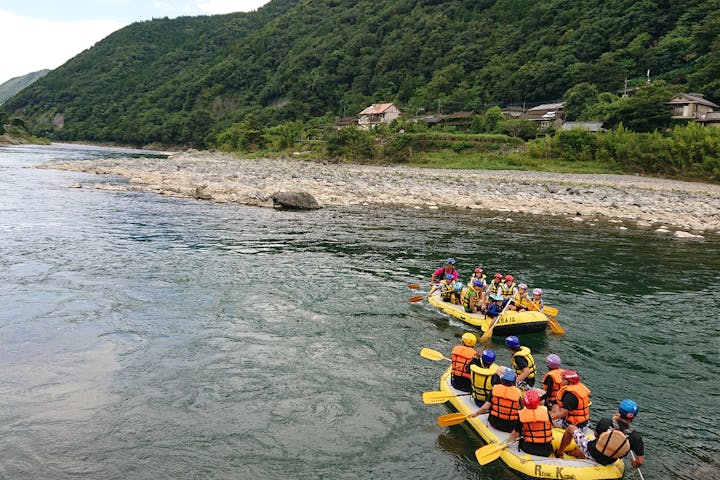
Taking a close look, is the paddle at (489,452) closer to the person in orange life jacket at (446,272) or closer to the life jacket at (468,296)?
the life jacket at (468,296)

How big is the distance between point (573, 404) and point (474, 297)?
5.71 m

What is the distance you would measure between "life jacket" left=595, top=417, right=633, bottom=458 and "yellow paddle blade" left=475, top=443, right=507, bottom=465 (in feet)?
4.38

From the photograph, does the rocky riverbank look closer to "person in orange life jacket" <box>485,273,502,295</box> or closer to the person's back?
"person in orange life jacket" <box>485,273,502,295</box>

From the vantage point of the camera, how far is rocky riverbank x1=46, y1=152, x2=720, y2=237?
29.0 meters

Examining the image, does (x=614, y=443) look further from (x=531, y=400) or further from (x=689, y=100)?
(x=689, y=100)

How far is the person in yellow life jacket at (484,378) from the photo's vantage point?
825 centimetres

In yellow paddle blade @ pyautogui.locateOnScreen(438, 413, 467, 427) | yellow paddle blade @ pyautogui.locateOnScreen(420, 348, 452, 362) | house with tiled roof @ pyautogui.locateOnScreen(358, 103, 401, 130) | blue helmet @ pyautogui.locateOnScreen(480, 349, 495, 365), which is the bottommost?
yellow paddle blade @ pyautogui.locateOnScreen(438, 413, 467, 427)

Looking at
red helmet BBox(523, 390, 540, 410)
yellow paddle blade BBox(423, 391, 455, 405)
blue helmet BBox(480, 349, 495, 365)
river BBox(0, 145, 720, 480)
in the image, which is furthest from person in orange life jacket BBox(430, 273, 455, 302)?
red helmet BBox(523, 390, 540, 410)

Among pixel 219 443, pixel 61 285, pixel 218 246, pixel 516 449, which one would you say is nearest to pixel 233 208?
pixel 218 246

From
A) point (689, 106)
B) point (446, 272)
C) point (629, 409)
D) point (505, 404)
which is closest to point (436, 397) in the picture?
point (505, 404)

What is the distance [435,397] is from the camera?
8711 millimetres

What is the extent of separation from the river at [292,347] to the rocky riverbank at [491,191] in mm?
7139

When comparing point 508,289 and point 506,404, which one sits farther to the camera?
point 508,289

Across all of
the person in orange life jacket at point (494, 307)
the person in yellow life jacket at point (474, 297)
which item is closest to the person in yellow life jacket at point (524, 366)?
the person in orange life jacket at point (494, 307)
